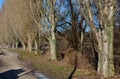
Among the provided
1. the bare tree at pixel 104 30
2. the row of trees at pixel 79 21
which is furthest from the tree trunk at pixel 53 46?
the bare tree at pixel 104 30

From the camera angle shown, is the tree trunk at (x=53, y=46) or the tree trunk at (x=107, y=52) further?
the tree trunk at (x=53, y=46)

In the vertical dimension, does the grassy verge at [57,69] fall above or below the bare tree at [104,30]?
below

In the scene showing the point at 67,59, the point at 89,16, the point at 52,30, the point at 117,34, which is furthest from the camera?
the point at 52,30

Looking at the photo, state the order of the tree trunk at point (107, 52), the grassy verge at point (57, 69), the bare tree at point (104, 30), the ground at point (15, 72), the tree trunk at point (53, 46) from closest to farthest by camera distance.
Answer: the bare tree at point (104, 30) → the tree trunk at point (107, 52) → the ground at point (15, 72) → the grassy verge at point (57, 69) → the tree trunk at point (53, 46)

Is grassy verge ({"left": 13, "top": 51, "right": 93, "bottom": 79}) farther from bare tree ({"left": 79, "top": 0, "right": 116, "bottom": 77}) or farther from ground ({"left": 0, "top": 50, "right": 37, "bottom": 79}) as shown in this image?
bare tree ({"left": 79, "top": 0, "right": 116, "bottom": 77})

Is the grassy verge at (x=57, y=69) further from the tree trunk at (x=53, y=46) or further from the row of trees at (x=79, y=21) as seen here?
the tree trunk at (x=53, y=46)

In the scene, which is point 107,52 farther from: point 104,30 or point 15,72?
point 15,72

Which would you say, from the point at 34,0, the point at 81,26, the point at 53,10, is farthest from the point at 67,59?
the point at 34,0

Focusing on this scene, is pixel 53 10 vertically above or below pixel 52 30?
above

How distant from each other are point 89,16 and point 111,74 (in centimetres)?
344

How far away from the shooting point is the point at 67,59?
2627cm

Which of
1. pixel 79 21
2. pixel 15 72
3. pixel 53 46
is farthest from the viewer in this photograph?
pixel 53 46

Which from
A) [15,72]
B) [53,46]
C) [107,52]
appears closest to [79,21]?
[53,46]

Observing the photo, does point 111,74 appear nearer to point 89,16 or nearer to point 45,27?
point 89,16
